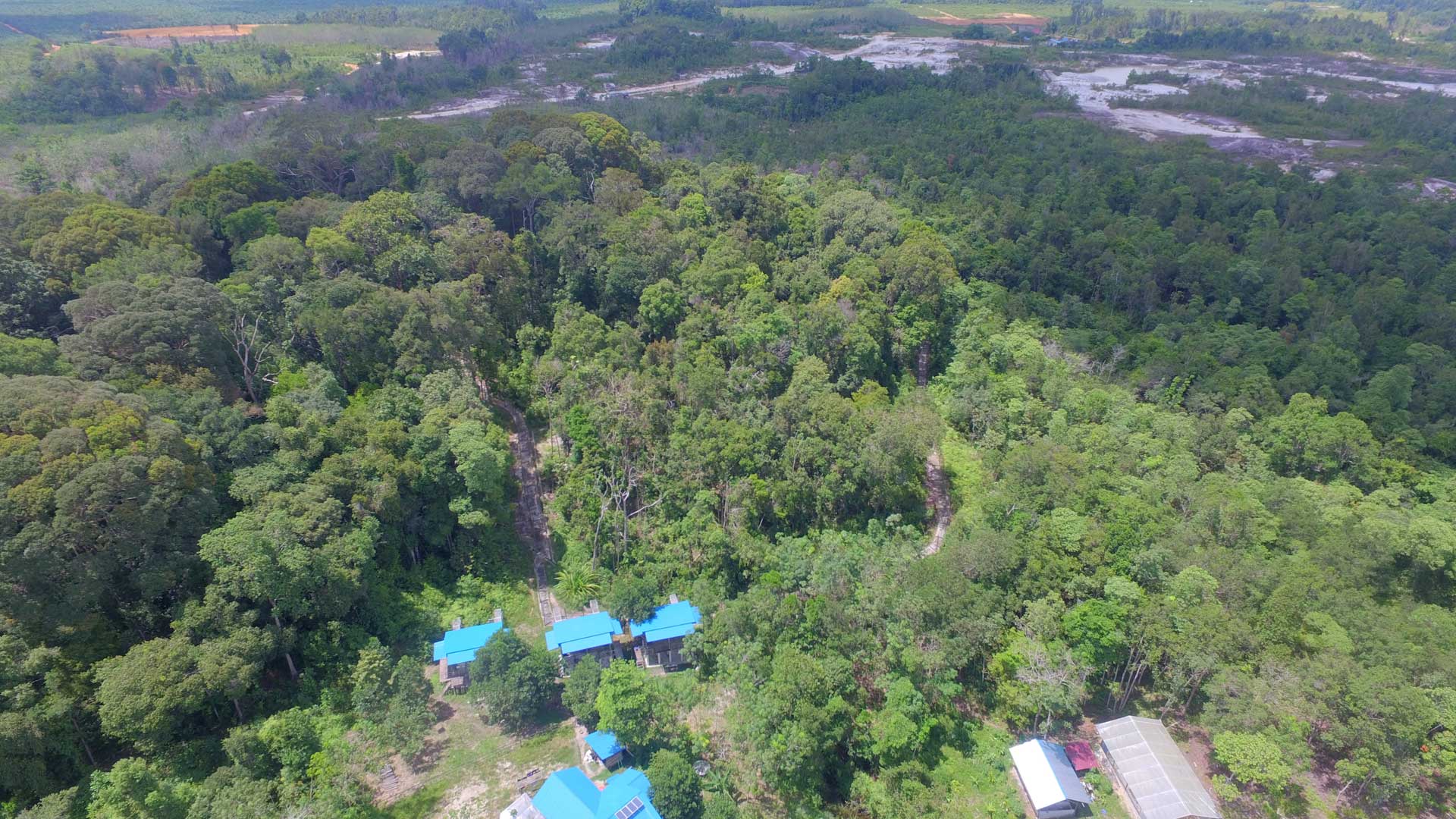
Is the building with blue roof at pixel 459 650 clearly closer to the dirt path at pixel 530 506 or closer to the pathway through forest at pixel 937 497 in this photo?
the dirt path at pixel 530 506

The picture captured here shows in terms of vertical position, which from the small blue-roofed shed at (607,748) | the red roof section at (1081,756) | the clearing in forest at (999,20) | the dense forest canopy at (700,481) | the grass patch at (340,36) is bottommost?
the red roof section at (1081,756)

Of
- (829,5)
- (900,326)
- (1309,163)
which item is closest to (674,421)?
(900,326)

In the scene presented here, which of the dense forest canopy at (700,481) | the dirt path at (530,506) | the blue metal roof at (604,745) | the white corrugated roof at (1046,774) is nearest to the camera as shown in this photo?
the dense forest canopy at (700,481)

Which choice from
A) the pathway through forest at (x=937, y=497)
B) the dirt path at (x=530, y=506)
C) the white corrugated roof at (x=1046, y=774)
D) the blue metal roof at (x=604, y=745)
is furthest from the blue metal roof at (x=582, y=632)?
the white corrugated roof at (x=1046, y=774)

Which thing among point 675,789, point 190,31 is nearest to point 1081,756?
point 675,789

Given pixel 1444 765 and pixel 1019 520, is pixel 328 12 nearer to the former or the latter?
pixel 1019 520

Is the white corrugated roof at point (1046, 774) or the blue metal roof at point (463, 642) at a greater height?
the blue metal roof at point (463, 642)
